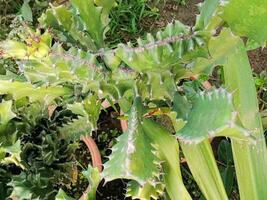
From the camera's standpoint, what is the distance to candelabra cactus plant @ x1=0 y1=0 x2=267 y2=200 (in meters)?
1.07

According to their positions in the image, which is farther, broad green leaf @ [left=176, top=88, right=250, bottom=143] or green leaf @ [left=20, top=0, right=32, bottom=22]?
green leaf @ [left=20, top=0, right=32, bottom=22]

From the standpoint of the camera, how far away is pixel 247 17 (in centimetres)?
107

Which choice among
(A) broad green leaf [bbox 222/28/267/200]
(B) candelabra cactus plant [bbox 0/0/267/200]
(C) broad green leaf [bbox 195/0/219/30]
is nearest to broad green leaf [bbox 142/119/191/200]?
(B) candelabra cactus plant [bbox 0/0/267/200]

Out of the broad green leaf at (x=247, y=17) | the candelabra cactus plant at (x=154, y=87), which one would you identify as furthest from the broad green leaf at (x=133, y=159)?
the broad green leaf at (x=247, y=17)

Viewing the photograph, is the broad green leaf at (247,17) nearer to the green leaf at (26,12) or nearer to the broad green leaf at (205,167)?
the broad green leaf at (205,167)

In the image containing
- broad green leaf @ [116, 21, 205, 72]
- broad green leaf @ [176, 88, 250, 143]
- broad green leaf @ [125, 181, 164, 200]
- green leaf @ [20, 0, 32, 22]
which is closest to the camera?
broad green leaf @ [176, 88, 250, 143]

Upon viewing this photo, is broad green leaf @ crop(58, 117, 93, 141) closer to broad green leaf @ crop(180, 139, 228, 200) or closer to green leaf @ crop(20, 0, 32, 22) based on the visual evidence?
broad green leaf @ crop(180, 139, 228, 200)

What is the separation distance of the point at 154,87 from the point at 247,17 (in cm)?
24

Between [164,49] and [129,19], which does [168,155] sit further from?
[129,19]

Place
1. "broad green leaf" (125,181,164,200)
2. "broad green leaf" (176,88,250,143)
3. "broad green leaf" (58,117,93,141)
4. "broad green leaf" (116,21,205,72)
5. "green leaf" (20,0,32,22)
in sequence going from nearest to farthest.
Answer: "broad green leaf" (176,88,250,143)
"broad green leaf" (116,21,205,72)
"broad green leaf" (125,181,164,200)
"broad green leaf" (58,117,93,141)
"green leaf" (20,0,32,22)

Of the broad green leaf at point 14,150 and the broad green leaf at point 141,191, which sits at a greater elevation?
the broad green leaf at point 14,150

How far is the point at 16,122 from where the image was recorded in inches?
58.8

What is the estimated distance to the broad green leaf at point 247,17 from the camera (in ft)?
3.44

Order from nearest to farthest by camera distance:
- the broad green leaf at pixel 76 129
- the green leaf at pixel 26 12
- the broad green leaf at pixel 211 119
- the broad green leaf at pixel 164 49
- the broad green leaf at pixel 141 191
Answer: the broad green leaf at pixel 211 119 < the broad green leaf at pixel 164 49 < the broad green leaf at pixel 141 191 < the broad green leaf at pixel 76 129 < the green leaf at pixel 26 12
